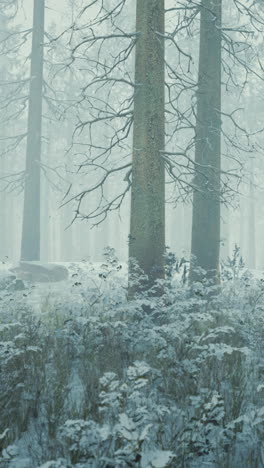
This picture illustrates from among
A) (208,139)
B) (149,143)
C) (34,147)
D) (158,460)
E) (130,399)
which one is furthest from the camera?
(34,147)

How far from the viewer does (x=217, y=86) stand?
10156mm

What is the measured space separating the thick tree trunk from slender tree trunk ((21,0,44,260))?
11.9 metres

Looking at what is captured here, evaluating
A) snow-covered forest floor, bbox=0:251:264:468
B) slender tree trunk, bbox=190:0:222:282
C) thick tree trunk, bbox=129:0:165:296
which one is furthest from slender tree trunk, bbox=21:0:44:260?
snow-covered forest floor, bbox=0:251:264:468

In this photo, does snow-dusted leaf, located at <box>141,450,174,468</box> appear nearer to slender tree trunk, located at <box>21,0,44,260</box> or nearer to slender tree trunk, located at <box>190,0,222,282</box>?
slender tree trunk, located at <box>190,0,222,282</box>

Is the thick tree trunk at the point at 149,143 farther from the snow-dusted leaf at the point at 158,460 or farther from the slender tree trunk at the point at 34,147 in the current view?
the slender tree trunk at the point at 34,147

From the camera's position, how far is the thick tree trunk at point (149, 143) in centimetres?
775

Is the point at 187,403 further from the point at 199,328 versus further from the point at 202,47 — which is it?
the point at 202,47

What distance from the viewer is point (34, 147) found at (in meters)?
19.2

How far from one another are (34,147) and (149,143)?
12309mm

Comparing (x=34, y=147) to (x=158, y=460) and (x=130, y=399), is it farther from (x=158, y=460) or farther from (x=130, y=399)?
(x=158, y=460)

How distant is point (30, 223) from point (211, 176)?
10881 mm

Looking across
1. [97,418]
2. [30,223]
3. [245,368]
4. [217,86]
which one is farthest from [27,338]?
[30,223]

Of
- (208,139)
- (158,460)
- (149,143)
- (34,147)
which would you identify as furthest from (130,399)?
(34,147)

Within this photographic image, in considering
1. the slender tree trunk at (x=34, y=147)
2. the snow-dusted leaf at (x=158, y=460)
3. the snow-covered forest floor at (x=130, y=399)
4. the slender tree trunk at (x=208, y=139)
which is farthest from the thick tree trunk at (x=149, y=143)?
the slender tree trunk at (x=34, y=147)
